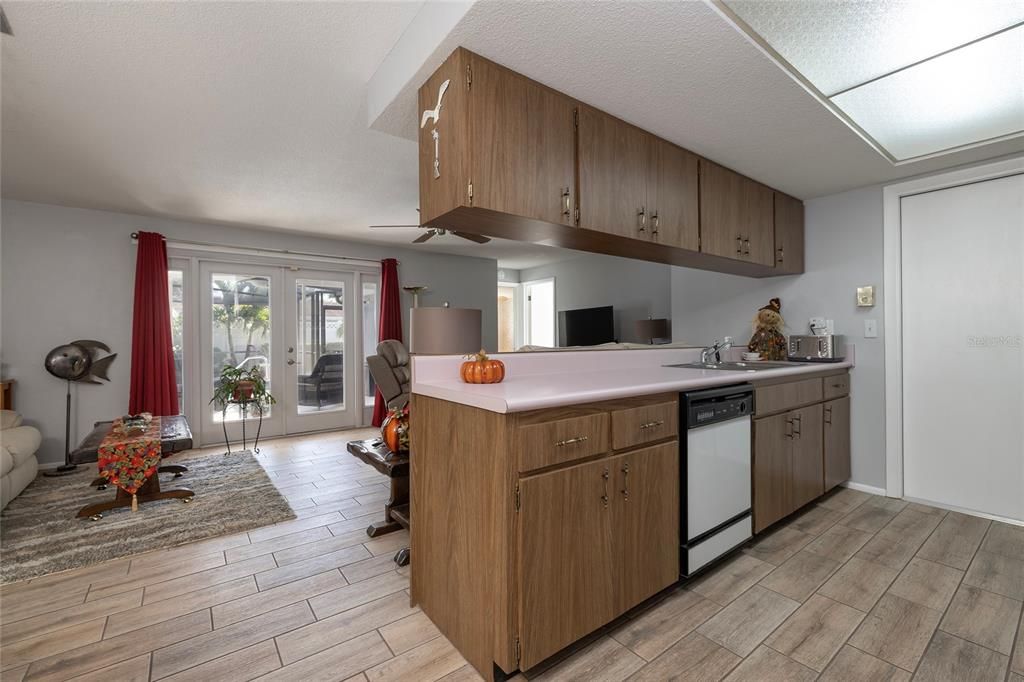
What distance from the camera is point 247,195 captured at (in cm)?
377

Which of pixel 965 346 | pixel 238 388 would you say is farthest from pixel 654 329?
pixel 238 388

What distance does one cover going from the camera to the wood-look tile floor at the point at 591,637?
1514mm

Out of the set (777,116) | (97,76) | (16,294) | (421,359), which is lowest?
(421,359)

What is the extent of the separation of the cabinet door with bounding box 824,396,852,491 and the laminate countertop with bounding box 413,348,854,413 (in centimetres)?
31

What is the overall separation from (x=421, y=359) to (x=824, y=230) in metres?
3.26

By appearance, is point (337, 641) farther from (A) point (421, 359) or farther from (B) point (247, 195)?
(B) point (247, 195)

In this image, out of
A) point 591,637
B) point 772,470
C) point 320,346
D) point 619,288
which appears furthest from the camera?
point 320,346

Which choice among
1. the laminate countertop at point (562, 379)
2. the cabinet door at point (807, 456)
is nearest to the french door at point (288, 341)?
the laminate countertop at point (562, 379)

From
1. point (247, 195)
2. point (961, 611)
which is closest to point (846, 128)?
point (961, 611)

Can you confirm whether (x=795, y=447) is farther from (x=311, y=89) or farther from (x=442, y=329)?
(x=311, y=89)

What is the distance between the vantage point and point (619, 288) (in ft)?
17.1

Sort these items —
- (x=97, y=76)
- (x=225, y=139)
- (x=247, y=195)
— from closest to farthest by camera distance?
(x=97, y=76), (x=225, y=139), (x=247, y=195)

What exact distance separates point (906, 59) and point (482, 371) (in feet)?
7.20

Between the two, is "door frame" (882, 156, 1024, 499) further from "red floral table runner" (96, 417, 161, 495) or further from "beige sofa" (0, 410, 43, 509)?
"beige sofa" (0, 410, 43, 509)
